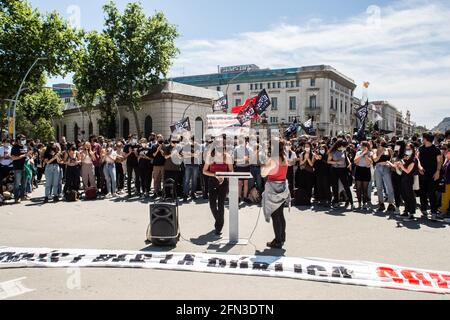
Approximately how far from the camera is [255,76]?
8994 cm

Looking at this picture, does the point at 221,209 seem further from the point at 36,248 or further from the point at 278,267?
the point at 36,248

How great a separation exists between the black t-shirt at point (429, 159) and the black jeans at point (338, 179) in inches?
90.3

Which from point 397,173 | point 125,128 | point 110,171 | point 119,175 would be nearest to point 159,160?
point 110,171

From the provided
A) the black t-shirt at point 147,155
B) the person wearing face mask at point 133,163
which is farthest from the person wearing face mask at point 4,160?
the black t-shirt at point 147,155

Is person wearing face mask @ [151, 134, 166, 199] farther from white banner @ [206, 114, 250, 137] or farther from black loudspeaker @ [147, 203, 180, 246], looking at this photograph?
white banner @ [206, 114, 250, 137]

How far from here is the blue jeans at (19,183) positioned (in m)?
13.2

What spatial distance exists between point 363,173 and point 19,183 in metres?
11.3

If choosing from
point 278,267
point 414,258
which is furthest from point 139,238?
point 414,258

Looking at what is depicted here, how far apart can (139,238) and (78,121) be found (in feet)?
194

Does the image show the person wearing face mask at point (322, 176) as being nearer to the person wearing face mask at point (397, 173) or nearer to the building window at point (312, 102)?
the person wearing face mask at point (397, 173)

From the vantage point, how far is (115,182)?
14.6 metres

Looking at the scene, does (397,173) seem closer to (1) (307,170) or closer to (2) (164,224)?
(1) (307,170)

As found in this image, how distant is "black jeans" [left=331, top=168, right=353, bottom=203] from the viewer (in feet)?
39.6
